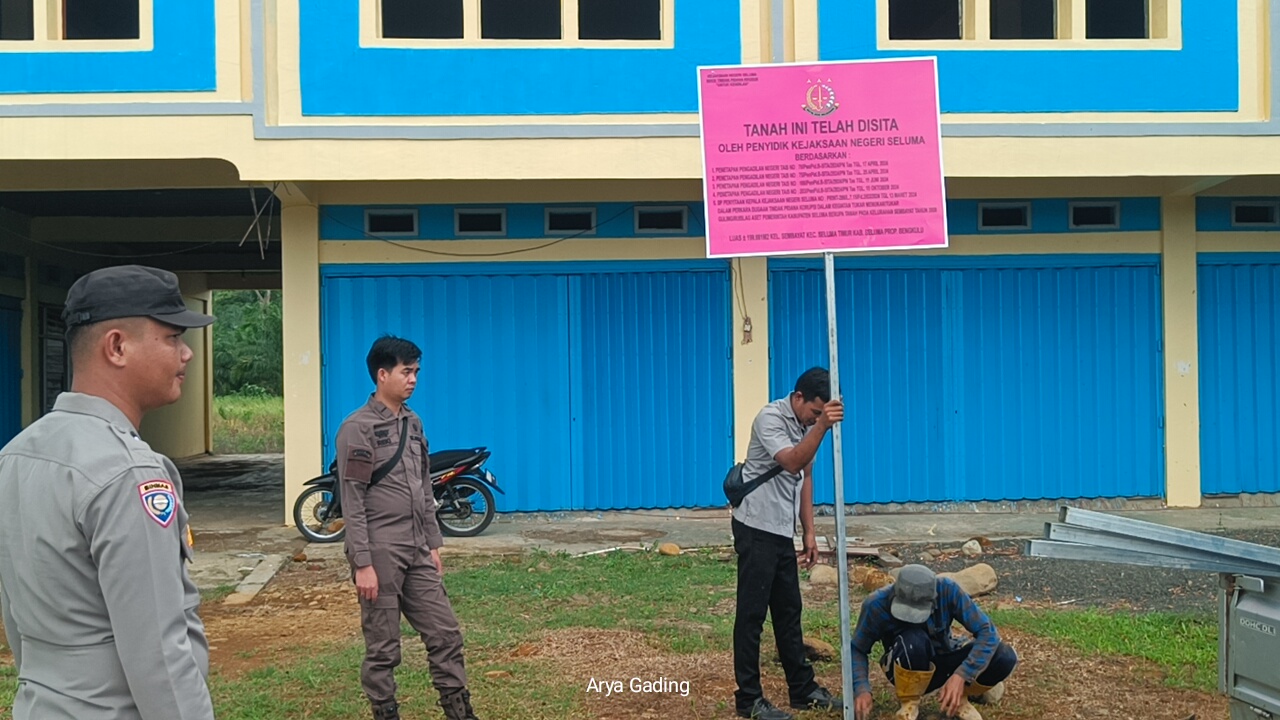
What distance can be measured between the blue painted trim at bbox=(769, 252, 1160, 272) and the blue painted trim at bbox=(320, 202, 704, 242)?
1.18 m

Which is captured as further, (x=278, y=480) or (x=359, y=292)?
(x=278, y=480)

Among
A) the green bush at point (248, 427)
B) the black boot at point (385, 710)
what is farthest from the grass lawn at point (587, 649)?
the green bush at point (248, 427)

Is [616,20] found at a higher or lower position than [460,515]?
higher

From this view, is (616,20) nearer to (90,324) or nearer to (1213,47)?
(1213,47)

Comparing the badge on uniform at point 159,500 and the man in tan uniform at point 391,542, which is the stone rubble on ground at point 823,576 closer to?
the man in tan uniform at point 391,542

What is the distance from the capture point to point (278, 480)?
15469 mm

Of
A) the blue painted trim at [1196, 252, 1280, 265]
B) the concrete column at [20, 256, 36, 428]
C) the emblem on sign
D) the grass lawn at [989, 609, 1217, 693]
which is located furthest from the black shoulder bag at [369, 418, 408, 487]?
the concrete column at [20, 256, 36, 428]

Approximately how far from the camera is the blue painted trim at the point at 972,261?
11.1m

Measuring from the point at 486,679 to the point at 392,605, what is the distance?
3.74 ft

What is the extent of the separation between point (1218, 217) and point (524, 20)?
24.1 ft

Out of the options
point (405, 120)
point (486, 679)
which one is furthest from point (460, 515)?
point (486, 679)

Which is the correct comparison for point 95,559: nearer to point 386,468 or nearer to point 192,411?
point 386,468

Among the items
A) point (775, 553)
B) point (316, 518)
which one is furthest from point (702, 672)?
point (316, 518)

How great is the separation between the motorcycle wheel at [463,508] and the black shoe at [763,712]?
5271mm
